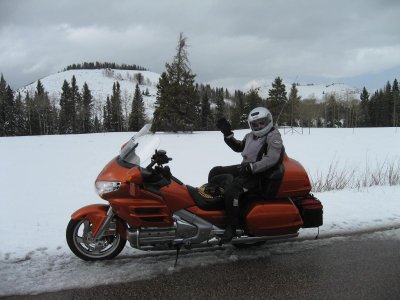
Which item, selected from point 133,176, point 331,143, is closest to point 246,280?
point 133,176

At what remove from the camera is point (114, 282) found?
4.29 metres

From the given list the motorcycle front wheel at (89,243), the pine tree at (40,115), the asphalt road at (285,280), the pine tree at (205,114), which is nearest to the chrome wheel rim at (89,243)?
the motorcycle front wheel at (89,243)

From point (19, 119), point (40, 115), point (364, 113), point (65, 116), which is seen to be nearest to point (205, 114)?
point (65, 116)

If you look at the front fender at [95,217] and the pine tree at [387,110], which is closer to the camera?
the front fender at [95,217]

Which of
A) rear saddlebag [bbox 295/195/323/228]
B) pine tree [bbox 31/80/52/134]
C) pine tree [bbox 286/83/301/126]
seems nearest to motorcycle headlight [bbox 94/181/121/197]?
rear saddlebag [bbox 295/195/323/228]

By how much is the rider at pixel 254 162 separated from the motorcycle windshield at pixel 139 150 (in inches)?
41.9

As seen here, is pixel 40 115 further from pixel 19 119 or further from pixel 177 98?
pixel 177 98

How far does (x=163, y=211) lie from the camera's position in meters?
4.77

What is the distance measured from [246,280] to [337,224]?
271 centimetres

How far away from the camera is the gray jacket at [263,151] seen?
5020mm

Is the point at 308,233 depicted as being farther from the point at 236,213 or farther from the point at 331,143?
the point at 331,143

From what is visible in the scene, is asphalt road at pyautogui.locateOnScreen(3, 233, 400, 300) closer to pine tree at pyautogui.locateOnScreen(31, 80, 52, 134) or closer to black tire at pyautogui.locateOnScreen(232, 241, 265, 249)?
black tire at pyautogui.locateOnScreen(232, 241, 265, 249)

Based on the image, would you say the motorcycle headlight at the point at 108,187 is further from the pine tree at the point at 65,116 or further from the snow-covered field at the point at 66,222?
the pine tree at the point at 65,116

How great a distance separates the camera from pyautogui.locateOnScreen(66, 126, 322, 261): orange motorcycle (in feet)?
15.3
